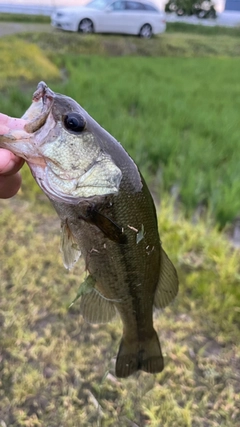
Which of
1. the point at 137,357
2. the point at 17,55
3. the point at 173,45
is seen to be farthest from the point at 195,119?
the point at 173,45

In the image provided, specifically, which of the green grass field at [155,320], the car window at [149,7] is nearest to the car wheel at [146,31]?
the car window at [149,7]

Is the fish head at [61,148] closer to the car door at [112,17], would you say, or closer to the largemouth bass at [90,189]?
the largemouth bass at [90,189]

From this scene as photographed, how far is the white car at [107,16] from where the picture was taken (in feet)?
31.6

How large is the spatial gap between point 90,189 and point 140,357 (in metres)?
0.65

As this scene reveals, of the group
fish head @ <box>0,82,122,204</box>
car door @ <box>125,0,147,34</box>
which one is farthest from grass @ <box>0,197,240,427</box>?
car door @ <box>125,0,147,34</box>

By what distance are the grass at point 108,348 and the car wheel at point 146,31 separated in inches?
409

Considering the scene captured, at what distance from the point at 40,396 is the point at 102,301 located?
1.91 feet

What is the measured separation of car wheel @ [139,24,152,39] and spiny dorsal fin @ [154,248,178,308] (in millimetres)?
11352

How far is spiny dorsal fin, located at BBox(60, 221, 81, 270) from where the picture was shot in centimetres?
96

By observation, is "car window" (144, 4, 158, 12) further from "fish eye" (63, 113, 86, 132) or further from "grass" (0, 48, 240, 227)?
"fish eye" (63, 113, 86, 132)

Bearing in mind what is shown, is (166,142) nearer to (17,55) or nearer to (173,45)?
(17,55)

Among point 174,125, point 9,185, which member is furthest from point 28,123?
point 174,125

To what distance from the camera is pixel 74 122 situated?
33.4 inches

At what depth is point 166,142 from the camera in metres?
3.12
